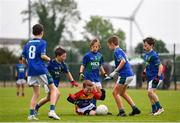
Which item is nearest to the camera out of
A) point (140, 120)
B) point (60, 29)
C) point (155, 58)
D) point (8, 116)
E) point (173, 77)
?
point (140, 120)

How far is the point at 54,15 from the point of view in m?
86.2

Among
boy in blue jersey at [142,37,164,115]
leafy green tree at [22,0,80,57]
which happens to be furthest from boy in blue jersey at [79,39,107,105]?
leafy green tree at [22,0,80,57]

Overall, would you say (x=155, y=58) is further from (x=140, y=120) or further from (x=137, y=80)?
(x=137, y=80)

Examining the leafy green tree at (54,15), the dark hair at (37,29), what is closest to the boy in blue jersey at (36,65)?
the dark hair at (37,29)

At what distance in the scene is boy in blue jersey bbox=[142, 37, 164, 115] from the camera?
15.6 meters

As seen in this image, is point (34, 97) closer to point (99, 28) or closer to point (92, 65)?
point (92, 65)

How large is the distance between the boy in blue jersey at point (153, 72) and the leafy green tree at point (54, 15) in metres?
61.9

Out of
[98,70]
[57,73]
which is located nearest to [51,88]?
[57,73]

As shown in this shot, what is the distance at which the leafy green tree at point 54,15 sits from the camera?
8131cm

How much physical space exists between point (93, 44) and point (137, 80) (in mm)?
24881

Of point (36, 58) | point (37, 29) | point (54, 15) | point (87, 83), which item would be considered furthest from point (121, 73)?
point (54, 15)

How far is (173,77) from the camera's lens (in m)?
38.0

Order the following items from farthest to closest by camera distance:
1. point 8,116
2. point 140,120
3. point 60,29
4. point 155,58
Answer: point 60,29
point 155,58
point 8,116
point 140,120

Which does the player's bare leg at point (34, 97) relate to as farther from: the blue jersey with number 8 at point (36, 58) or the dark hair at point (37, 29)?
the dark hair at point (37, 29)
